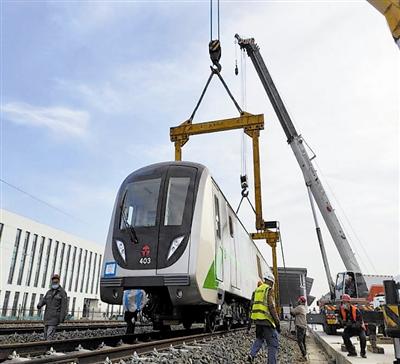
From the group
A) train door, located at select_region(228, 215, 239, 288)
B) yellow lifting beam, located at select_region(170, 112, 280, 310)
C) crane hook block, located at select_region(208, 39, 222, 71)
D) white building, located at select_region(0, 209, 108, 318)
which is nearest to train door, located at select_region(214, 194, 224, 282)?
train door, located at select_region(228, 215, 239, 288)

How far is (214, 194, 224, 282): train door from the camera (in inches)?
296

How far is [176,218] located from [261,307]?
2.21 m

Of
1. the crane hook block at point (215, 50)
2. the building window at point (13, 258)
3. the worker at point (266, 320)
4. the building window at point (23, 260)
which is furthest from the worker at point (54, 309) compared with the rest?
the building window at point (23, 260)

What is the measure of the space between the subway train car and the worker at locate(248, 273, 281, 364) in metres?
1.11

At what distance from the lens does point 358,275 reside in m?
14.3

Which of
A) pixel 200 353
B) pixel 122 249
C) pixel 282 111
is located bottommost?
pixel 200 353

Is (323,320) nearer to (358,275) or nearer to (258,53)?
(358,275)

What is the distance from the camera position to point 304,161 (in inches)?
629

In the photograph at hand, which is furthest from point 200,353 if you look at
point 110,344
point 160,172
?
point 160,172

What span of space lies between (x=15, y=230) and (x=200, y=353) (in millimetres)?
39203

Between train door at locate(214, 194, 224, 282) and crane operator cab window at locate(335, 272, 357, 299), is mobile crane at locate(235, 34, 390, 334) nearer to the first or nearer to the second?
crane operator cab window at locate(335, 272, 357, 299)

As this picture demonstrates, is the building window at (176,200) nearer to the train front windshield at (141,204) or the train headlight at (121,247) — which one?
the train front windshield at (141,204)

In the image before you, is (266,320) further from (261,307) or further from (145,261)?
(145,261)

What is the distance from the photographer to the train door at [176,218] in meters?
6.54
